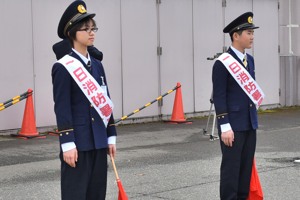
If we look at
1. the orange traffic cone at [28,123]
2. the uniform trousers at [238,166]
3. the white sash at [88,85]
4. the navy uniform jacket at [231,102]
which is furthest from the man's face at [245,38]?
the orange traffic cone at [28,123]

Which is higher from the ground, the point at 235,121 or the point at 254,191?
the point at 235,121

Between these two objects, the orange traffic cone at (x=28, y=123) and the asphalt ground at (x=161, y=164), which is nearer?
the asphalt ground at (x=161, y=164)

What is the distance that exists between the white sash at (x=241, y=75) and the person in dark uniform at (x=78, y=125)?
61.5 inches

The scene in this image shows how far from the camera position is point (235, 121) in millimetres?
6066

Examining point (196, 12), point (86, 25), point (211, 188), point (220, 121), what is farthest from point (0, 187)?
point (196, 12)

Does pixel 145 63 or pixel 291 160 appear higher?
pixel 145 63

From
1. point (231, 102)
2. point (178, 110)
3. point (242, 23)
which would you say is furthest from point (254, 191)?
point (178, 110)

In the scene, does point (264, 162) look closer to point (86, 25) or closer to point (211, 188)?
point (211, 188)

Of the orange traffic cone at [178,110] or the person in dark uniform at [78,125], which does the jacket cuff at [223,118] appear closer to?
the person in dark uniform at [78,125]

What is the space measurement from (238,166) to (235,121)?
1.32 ft

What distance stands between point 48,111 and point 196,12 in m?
4.98

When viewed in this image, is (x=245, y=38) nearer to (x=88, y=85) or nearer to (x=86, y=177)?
(x=88, y=85)

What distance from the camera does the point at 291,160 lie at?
398 inches

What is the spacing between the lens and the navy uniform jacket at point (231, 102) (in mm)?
5992
